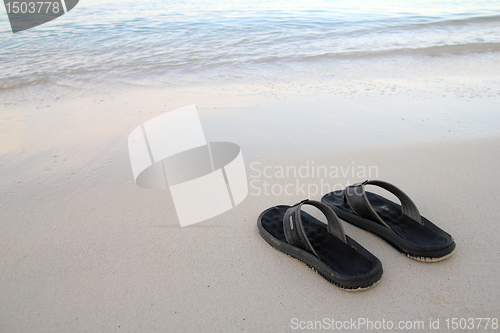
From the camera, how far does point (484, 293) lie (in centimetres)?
138

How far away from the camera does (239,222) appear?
1909 mm

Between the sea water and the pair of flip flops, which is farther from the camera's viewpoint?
the sea water

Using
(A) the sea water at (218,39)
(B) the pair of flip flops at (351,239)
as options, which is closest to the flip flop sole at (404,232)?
(B) the pair of flip flops at (351,239)

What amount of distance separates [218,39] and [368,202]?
638cm

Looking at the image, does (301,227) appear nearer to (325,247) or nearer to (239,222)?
(325,247)

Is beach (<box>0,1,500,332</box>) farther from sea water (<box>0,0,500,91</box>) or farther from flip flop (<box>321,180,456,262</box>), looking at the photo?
sea water (<box>0,0,500,91</box>)

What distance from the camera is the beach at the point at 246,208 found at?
1.34 meters

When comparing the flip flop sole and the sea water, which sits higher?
the sea water

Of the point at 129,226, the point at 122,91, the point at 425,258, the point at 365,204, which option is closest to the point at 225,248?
the point at 129,226

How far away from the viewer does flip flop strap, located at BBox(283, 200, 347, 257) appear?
1504 mm

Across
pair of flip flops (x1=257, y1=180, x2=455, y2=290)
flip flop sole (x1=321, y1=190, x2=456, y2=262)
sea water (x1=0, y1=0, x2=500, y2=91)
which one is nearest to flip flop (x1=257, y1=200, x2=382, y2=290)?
pair of flip flops (x1=257, y1=180, x2=455, y2=290)

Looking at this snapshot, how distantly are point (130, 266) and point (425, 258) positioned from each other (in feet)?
4.71

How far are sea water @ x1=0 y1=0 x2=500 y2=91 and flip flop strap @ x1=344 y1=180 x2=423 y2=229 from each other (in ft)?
11.9

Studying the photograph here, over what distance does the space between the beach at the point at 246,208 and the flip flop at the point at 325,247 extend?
6 cm
